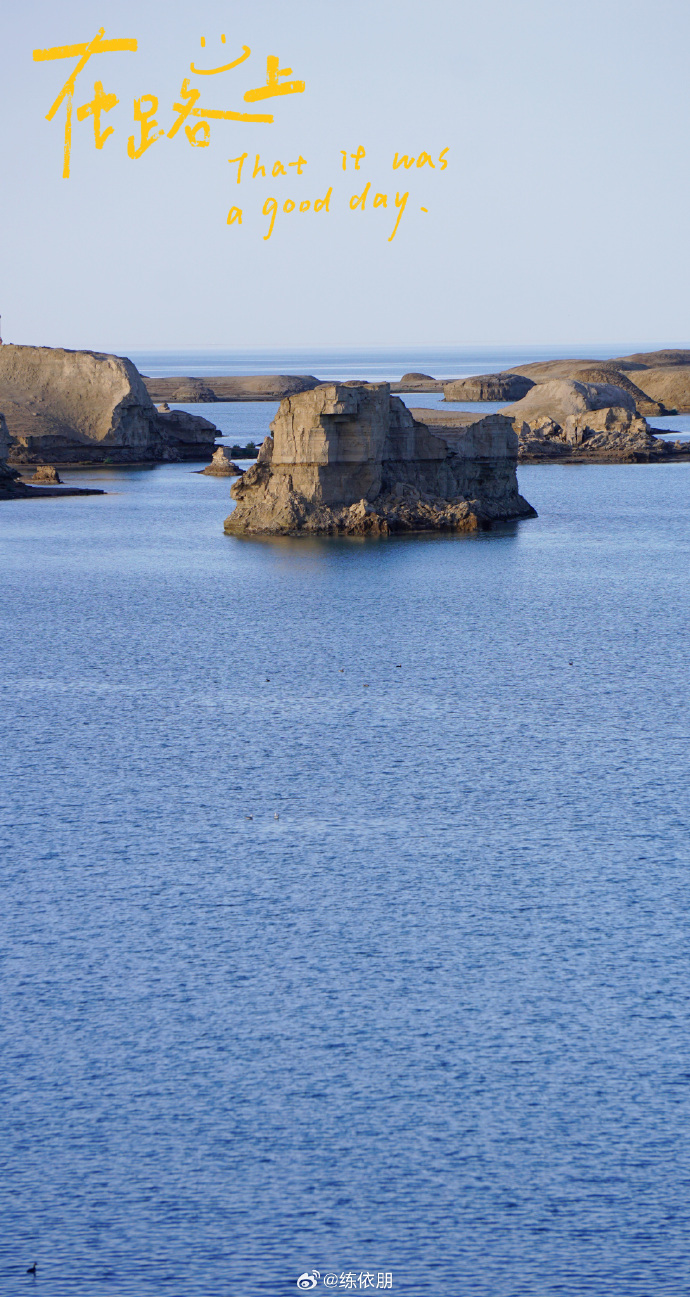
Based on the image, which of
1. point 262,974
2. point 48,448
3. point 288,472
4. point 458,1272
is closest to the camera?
point 458,1272

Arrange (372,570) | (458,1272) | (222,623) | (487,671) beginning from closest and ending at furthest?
(458,1272)
(487,671)
(222,623)
(372,570)

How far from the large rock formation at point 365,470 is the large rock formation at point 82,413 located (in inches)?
1973

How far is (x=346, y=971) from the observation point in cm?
1659

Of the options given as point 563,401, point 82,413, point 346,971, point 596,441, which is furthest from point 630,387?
point 346,971

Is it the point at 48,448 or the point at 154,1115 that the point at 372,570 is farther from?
the point at 48,448

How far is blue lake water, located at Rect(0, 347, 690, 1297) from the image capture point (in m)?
11.6

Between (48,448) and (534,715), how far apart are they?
86.7m

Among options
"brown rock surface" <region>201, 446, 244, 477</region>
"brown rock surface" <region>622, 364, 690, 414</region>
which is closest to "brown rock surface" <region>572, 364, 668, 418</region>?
"brown rock surface" <region>622, 364, 690, 414</region>

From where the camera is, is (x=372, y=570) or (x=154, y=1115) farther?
(x=372, y=570)

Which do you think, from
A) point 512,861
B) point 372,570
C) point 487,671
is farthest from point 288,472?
point 512,861

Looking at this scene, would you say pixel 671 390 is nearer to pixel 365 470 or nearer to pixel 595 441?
pixel 595 441

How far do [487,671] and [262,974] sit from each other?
62.3 feet

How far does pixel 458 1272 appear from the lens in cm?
1109

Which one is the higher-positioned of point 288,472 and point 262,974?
point 288,472
